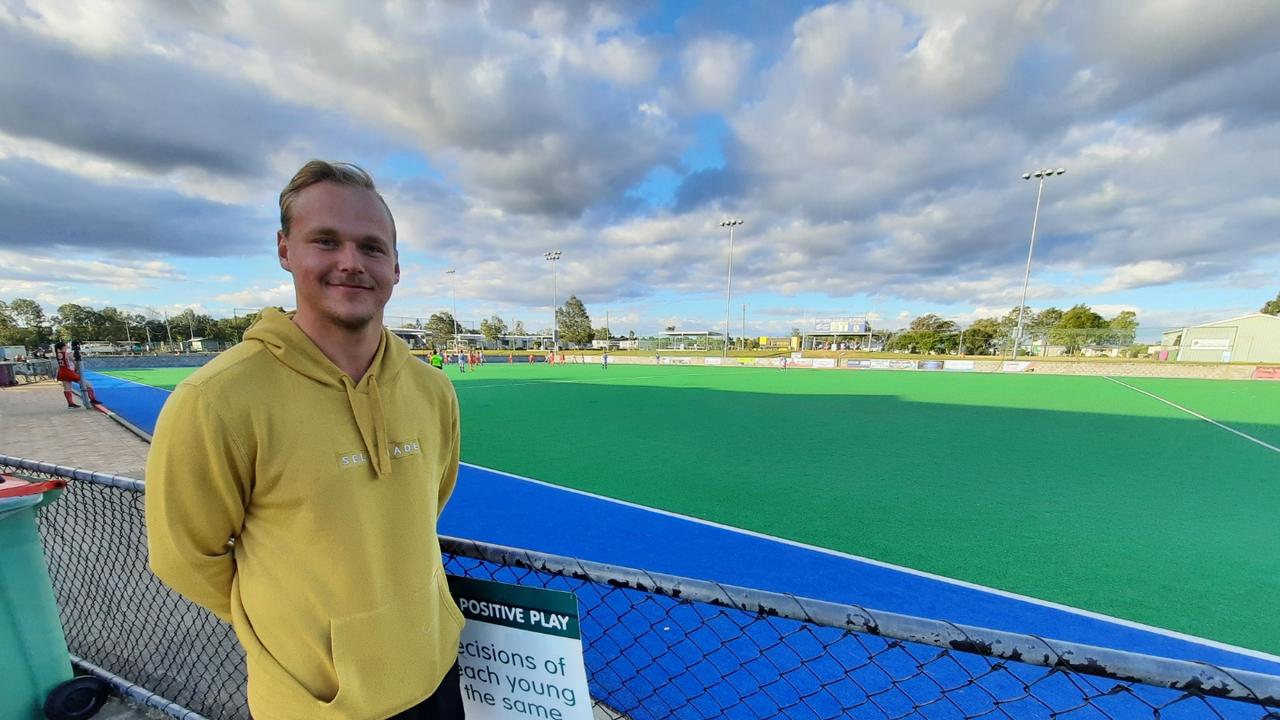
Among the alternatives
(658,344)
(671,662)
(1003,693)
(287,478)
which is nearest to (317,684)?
(287,478)

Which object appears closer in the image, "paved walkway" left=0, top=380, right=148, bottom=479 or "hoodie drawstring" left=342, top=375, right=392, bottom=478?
"hoodie drawstring" left=342, top=375, right=392, bottom=478

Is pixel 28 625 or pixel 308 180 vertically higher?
pixel 308 180

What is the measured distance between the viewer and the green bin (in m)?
2.04

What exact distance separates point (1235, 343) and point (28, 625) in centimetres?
5828

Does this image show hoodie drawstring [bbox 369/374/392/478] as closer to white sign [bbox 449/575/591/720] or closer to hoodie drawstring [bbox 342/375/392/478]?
hoodie drawstring [bbox 342/375/392/478]

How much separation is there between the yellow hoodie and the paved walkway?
7.22 meters

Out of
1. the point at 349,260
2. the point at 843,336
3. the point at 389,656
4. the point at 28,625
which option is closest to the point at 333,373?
the point at 349,260

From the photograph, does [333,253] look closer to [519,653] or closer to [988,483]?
[519,653]

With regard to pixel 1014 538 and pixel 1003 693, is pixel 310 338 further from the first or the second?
pixel 1014 538

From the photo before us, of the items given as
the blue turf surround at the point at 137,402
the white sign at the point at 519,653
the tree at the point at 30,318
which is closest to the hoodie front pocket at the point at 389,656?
the white sign at the point at 519,653

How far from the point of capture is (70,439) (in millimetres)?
8711

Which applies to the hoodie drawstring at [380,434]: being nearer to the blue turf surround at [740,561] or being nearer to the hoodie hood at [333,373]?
the hoodie hood at [333,373]

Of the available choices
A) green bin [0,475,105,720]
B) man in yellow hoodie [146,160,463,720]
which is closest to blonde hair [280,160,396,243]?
man in yellow hoodie [146,160,463,720]

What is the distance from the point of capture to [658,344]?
57062 mm
